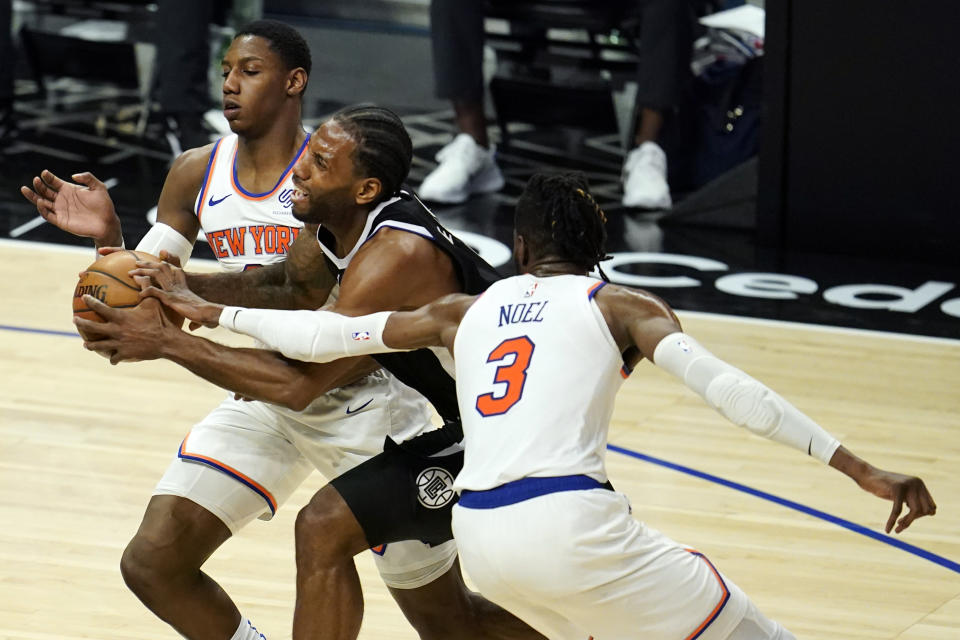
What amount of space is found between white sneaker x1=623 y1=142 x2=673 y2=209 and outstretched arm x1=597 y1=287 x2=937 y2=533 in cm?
644

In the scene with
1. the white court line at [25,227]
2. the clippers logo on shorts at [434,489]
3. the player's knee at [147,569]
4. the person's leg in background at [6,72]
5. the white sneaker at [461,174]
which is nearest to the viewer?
the clippers logo on shorts at [434,489]

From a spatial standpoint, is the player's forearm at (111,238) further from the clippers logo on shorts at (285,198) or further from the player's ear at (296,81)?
the player's ear at (296,81)

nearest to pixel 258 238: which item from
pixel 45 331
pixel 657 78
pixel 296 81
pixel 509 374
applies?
pixel 296 81

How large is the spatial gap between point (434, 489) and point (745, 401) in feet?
3.50

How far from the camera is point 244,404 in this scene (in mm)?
4391

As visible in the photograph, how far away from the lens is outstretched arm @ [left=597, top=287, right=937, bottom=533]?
3.17 m

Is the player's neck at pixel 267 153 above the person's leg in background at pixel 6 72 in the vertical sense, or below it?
above

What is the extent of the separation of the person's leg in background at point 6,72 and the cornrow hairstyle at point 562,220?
821cm

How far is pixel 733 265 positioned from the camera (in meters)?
8.99

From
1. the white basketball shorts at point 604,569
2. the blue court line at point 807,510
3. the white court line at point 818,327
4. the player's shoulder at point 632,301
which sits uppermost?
the player's shoulder at point 632,301

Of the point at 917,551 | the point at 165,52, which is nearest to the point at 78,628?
the point at 917,551

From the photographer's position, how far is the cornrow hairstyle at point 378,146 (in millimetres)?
3908

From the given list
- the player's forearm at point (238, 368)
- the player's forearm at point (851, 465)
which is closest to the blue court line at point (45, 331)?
the player's forearm at point (238, 368)

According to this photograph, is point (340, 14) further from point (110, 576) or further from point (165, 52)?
point (110, 576)
